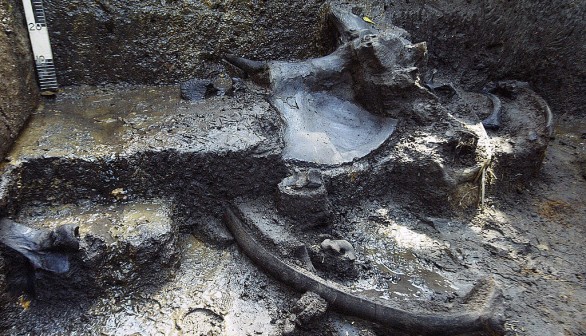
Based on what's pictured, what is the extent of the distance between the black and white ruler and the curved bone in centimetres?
189

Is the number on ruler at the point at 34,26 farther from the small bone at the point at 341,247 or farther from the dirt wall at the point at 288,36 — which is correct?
the small bone at the point at 341,247

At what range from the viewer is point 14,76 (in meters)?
2.94

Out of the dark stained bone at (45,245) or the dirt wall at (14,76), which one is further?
the dirt wall at (14,76)

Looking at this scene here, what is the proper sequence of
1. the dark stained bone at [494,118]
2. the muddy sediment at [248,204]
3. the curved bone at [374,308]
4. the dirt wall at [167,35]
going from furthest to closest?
the dark stained bone at [494,118] → the dirt wall at [167,35] → the muddy sediment at [248,204] → the curved bone at [374,308]

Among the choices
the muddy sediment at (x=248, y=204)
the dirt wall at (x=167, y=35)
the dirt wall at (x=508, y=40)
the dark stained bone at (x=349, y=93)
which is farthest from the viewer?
the dirt wall at (x=508, y=40)

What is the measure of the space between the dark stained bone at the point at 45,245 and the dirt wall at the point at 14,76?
46 centimetres

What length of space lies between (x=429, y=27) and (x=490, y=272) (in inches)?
98.4

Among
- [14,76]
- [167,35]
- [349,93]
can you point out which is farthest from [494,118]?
[14,76]

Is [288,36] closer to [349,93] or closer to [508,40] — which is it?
[349,93]

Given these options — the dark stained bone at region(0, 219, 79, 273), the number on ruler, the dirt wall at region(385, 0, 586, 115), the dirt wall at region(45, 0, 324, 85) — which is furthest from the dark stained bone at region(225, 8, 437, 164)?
the number on ruler

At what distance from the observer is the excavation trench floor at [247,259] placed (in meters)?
2.47

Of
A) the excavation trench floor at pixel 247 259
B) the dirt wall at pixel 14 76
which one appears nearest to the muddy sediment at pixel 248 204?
the excavation trench floor at pixel 247 259

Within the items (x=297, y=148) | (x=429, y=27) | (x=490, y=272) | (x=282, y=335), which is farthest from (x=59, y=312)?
(x=429, y=27)

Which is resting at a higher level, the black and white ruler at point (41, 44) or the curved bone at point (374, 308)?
the black and white ruler at point (41, 44)
